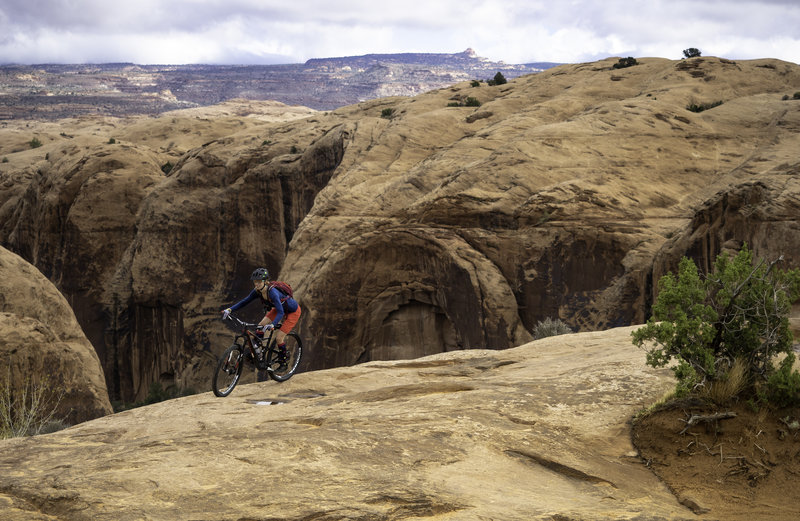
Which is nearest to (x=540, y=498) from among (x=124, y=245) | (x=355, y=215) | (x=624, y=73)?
(x=355, y=215)

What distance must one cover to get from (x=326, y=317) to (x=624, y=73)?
23.7 meters

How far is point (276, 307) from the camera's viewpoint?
39.4 feet

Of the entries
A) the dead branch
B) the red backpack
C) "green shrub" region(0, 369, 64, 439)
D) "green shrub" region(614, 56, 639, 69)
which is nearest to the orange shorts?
the red backpack

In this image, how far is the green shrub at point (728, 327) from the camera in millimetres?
8109

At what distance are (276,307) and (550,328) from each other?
11.5m

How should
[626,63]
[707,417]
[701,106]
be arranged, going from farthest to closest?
[626,63], [701,106], [707,417]

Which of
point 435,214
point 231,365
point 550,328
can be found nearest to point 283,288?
point 231,365

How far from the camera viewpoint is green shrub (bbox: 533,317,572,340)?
21062 millimetres

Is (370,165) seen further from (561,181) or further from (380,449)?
(380,449)

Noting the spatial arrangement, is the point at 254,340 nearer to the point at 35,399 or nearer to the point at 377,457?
the point at 377,457

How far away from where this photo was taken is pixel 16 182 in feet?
178

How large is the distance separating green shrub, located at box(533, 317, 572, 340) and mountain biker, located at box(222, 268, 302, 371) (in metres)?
10.8

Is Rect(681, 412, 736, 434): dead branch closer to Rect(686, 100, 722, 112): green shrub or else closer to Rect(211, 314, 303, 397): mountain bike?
Rect(211, 314, 303, 397): mountain bike

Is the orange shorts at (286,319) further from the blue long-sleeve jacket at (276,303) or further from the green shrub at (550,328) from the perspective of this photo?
the green shrub at (550,328)
